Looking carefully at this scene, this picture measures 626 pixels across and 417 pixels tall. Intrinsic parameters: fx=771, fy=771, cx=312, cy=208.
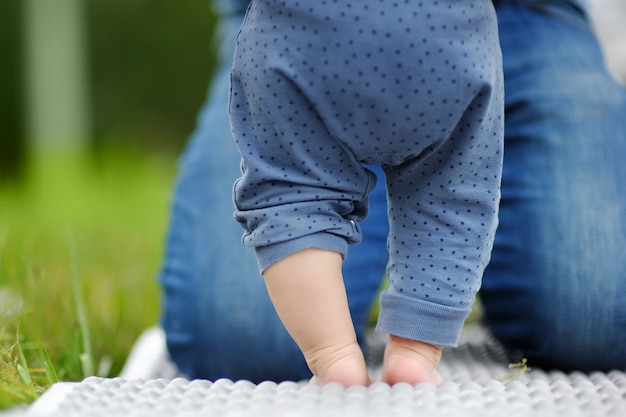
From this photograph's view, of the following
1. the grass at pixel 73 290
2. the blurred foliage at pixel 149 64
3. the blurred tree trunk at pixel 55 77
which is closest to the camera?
the grass at pixel 73 290

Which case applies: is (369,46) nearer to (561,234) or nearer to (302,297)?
(302,297)

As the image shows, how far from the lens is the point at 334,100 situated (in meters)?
→ 0.68

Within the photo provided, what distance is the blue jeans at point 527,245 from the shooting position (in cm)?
103

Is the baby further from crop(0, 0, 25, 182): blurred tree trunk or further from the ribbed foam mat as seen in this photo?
crop(0, 0, 25, 182): blurred tree trunk

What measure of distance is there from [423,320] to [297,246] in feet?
0.47

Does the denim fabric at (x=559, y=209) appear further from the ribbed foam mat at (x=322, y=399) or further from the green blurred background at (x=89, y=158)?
the green blurred background at (x=89, y=158)

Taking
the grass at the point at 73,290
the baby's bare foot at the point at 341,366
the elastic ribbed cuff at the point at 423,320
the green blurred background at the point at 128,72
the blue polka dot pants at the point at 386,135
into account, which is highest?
the blue polka dot pants at the point at 386,135

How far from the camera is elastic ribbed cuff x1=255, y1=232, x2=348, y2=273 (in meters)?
0.68

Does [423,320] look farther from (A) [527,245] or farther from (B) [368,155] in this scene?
(A) [527,245]

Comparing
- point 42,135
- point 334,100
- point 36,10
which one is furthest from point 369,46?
point 36,10

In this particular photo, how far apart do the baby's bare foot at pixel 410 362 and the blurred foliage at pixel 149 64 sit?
4.61 m

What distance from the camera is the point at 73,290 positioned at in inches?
45.1

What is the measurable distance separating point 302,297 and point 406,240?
119 mm

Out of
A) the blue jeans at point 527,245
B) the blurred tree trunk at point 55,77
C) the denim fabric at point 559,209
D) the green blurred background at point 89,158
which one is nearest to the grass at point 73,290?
the green blurred background at point 89,158
